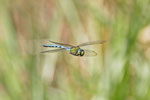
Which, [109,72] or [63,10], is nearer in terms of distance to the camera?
[109,72]

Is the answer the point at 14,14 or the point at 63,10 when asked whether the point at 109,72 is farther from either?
the point at 14,14

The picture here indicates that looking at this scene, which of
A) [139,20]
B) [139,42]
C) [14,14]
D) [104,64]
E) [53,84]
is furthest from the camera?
[14,14]

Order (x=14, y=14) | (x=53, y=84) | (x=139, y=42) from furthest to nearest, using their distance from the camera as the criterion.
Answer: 1. (x=14, y=14)
2. (x=53, y=84)
3. (x=139, y=42)

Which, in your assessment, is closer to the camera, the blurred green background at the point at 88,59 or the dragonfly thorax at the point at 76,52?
the dragonfly thorax at the point at 76,52

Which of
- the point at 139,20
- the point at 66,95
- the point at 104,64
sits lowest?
the point at 66,95

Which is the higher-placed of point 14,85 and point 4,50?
point 4,50

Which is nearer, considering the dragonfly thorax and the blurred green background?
the dragonfly thorax

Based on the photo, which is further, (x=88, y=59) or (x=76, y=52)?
(x=88, y=59)

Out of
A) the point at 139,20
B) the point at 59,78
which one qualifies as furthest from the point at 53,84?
the point at 139,20
